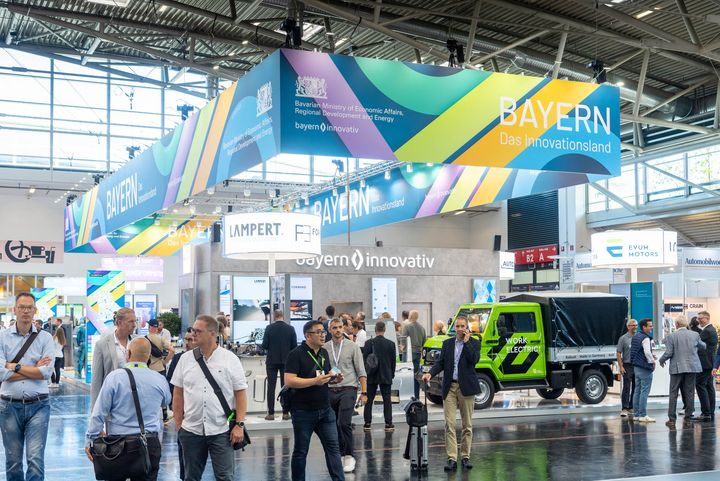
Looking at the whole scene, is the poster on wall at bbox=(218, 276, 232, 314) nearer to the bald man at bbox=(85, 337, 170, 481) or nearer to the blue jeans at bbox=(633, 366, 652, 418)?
the blue jeans at bbox=(633, 366, 652, 418)

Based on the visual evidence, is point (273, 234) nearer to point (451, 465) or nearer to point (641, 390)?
point (641, 390)

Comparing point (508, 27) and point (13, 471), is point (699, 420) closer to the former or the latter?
point (508, 27)

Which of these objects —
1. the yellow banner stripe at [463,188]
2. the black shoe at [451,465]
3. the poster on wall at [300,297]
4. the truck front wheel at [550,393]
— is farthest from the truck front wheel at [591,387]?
the poster on wall at [300,297]

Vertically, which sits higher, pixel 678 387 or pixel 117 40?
pixel 117 40

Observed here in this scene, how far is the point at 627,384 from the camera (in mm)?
13742

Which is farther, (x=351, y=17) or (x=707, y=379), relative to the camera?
(x=351, y=17)

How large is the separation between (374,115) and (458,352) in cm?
263

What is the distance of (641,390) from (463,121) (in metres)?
5.42

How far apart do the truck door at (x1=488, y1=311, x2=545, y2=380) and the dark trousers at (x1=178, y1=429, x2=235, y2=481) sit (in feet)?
30.3

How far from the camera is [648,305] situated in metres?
17.8

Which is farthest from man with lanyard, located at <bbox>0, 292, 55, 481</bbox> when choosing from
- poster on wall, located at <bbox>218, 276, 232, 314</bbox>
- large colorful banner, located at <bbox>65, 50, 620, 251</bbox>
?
poster on wall, located at <bbox>218, 276, 232, 314</bbox>

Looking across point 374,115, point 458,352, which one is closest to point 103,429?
point 458,352

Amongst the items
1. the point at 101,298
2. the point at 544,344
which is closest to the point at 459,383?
the point at 544,344

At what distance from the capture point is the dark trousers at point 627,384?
537 inches
